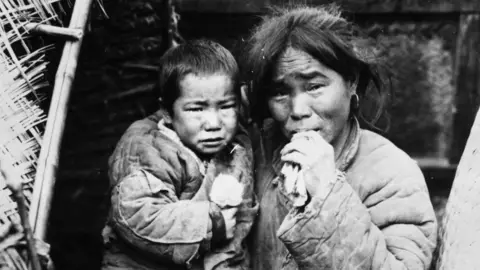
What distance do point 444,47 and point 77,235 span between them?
2.02 meters

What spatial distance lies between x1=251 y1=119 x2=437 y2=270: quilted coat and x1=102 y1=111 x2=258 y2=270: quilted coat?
2.6 inches

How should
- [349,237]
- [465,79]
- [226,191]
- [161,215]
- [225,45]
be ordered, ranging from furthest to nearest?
[465,79]
[225,45]
[226,191]
[161,215]
[349,237]

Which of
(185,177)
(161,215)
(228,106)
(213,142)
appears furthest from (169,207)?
(228,106)

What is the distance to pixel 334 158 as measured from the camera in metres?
2.61

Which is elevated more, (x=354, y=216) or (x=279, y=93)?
(x=279, y=93)

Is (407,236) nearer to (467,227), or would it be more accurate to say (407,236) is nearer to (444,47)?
(467,227)

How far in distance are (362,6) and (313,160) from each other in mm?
2139

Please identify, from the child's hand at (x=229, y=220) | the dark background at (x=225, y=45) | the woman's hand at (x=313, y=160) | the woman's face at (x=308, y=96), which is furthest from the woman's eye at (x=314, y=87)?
the dark background at (x=225, y=45)

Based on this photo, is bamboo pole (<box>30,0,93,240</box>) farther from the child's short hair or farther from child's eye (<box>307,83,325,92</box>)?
child's eye (<box>307,83,325,92</box>)

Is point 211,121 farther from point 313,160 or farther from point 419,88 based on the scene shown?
point 419,88

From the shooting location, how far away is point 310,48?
2.57 meters

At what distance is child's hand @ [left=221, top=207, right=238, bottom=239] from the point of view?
2.58 meters

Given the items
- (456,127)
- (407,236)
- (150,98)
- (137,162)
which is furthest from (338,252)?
(456,127)

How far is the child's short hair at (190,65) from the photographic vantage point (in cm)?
263
